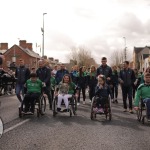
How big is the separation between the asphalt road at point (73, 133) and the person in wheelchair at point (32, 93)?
0.32m

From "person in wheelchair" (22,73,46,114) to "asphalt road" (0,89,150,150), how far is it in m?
0.32

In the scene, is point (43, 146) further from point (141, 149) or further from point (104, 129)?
point (104, 129)

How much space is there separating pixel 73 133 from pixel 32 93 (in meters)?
3.08

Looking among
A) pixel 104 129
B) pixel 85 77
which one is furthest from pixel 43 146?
pixel 85 77

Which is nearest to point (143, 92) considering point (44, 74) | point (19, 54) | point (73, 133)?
point (73, 133)

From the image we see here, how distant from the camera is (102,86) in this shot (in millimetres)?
9766

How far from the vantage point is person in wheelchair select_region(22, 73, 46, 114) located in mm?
9680

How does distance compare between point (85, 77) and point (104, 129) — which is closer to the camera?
point (104, 129)

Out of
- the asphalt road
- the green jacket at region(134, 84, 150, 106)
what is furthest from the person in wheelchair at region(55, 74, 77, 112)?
the green jacket at region(134, 84, 150, 106)

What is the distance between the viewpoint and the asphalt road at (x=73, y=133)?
5.96 meters

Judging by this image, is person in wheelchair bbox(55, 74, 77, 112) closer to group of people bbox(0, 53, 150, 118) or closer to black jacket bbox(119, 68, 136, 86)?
group of people bbox(0, 53, 150, 118)

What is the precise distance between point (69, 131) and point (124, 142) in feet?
5.09

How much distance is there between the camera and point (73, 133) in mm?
7180

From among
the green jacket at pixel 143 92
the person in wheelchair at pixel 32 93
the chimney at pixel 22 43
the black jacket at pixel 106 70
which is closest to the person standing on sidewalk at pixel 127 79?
the black jacket at pixel 106 70
